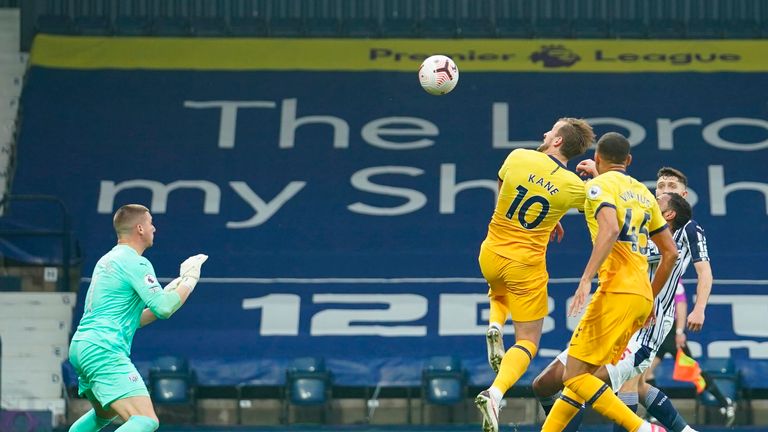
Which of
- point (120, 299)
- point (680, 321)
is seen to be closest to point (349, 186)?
point (680, 321)

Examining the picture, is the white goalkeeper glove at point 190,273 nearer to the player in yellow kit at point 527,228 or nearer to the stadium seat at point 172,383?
the player in yellow kit at point 527,228

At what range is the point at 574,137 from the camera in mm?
10000

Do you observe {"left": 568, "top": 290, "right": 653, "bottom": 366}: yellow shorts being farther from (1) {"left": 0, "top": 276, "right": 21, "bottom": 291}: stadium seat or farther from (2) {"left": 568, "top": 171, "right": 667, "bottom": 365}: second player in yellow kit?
(1) {"left": 0, "top": 276, "right": 21, "bottom": 291}: stadium seat

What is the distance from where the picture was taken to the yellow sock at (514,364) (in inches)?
386

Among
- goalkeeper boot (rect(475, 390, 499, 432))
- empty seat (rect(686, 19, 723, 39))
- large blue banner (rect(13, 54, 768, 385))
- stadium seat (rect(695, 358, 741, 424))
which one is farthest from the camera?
empty seat (rect(686, 19, 723, 39))

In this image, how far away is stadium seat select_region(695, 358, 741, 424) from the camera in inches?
586

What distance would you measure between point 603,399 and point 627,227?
119 centimetres

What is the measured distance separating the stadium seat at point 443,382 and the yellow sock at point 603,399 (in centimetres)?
580

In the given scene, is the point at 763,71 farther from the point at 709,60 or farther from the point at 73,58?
the point at 73,58

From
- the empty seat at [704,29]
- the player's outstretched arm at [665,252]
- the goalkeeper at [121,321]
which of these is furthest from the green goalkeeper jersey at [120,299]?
the empty seat at [704,29]

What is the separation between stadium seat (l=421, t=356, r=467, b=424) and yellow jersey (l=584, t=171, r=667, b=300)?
591 centimetres

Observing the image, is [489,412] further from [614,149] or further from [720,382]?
[720,382]

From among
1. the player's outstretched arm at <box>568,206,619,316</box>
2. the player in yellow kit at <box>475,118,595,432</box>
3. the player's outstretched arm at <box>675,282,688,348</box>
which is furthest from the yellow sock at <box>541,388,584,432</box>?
the player's outstretched arm at <box>675,282,688,348</box>

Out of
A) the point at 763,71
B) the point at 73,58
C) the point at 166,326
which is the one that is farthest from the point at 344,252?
the point at 763,71
